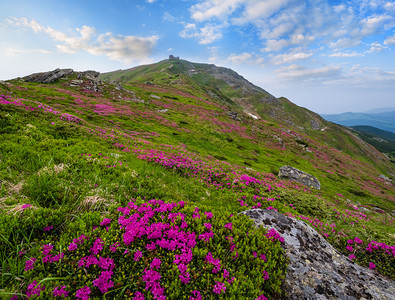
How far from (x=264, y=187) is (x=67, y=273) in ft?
49.8

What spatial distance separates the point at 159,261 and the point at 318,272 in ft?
16.9

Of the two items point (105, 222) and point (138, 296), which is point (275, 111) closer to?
point (105, 222)

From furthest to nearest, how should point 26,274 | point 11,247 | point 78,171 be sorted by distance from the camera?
point 78,171 < point 11,247 < point 26,274

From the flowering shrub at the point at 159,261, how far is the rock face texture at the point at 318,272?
0.58 metres

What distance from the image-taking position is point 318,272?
5.42 meters

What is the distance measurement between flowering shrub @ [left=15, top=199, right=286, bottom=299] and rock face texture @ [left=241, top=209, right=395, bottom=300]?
0.58 meters

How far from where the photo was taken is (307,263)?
5.64 meters

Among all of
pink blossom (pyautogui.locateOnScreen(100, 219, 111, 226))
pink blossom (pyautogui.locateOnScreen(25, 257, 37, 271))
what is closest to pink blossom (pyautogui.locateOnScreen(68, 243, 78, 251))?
pink blossom (pyautogui.locateOnScreen(25, 257, 37, 271))

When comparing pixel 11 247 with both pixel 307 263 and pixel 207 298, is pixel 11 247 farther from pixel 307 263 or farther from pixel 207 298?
pixel 307 263

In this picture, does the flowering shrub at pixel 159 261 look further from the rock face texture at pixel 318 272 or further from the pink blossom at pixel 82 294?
the rock face texture at pixel 318 272

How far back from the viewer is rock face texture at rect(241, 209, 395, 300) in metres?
4.89

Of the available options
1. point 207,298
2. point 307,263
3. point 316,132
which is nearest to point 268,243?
point 307,263

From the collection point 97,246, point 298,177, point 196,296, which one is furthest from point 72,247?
point 298,177

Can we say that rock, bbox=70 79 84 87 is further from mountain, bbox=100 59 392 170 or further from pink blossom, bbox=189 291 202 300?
pink blossom, bbox=189 291 202 300
